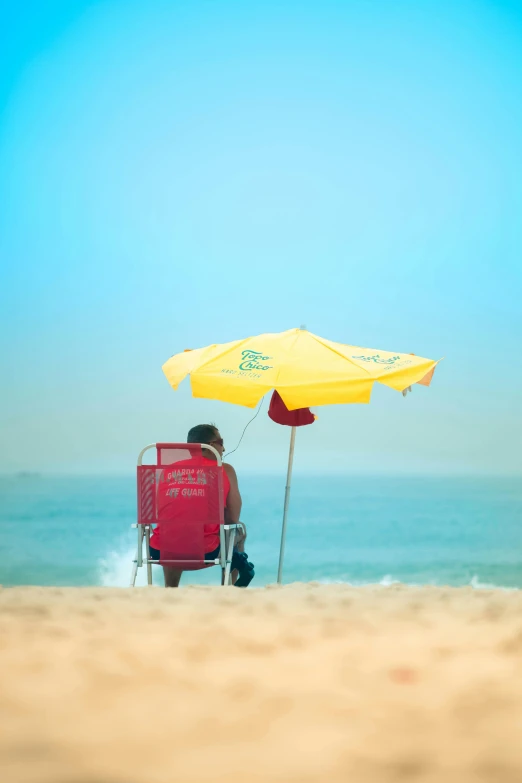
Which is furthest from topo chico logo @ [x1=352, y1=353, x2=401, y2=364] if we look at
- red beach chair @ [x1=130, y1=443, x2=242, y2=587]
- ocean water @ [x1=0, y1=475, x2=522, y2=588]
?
ocean water @ [x1=0, y1=475, x2=522, y2=588]

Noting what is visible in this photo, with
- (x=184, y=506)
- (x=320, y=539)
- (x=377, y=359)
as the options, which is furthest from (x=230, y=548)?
(x=320, y=539)

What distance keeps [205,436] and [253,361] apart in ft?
1.92

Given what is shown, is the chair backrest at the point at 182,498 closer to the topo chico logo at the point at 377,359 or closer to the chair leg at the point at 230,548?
the chair leg at the point at 230,548

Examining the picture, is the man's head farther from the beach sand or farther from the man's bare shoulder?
the beach sand

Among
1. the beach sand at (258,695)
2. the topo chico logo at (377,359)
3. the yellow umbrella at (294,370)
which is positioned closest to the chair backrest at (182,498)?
the yellow umbrella at (294,370)

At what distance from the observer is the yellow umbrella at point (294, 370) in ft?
15.0

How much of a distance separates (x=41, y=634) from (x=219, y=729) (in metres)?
1.09

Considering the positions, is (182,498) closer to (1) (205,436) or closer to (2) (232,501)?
(2) (232,501)

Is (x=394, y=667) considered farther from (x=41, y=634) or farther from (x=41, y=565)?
(x=41, y=565)

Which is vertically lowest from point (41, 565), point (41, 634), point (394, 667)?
point (41, 565)

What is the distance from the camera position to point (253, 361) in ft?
16.4

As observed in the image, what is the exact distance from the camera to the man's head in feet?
16.4

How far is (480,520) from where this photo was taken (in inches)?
1248

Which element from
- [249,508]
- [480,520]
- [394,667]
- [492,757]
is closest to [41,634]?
[394,667]
